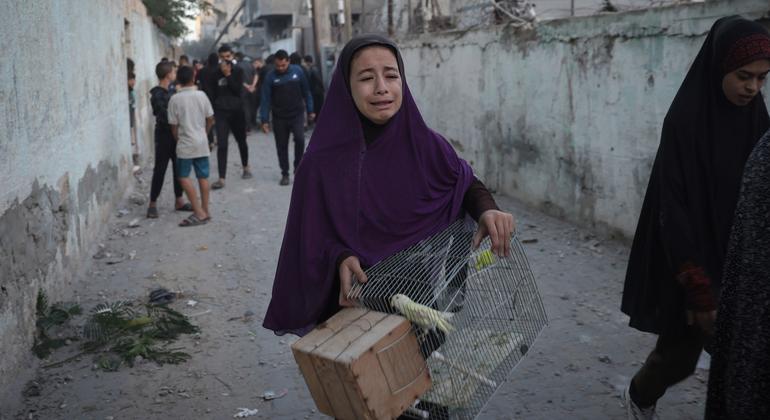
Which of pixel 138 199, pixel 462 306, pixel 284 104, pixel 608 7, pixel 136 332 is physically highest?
pixel 608 7

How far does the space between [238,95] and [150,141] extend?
5108 millimetres

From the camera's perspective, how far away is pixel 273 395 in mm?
3885

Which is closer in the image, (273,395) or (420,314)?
(420,314)

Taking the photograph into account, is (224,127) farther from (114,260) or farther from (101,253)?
(114,260)

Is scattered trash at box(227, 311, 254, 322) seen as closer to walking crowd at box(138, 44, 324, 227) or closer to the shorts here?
walking crowd at box(138, 44, 324, 227)

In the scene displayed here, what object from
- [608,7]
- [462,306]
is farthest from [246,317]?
[608,7]

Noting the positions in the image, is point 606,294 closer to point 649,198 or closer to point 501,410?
point 501,410

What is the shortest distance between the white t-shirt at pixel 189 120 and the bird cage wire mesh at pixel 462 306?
5.63m

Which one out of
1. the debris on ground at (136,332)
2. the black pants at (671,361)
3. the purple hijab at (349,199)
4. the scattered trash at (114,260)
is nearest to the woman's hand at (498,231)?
the purple hijab at (349,199)

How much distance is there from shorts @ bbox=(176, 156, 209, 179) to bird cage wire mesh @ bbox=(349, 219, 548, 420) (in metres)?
5.66

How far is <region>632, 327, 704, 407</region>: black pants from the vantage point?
9.39 ft

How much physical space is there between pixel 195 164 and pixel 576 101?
3957mm

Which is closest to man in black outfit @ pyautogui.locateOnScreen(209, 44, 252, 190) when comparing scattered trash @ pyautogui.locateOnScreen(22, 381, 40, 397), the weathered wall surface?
the weathered wall surface

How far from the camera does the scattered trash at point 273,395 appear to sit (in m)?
3.86
